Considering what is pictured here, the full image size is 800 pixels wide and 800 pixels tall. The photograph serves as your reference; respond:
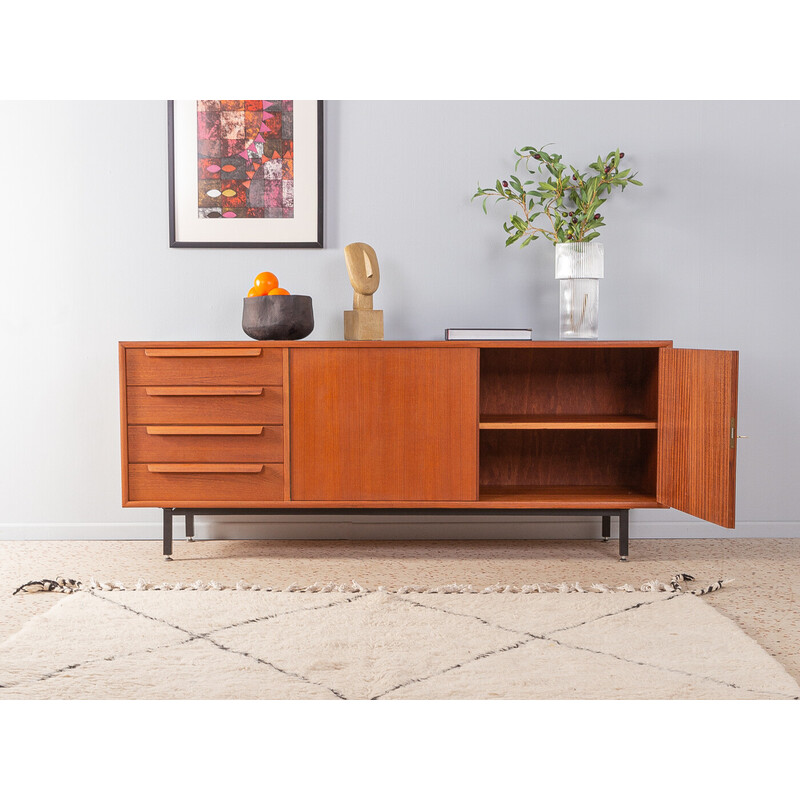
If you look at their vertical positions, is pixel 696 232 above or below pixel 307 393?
above

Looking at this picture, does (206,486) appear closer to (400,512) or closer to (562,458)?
(400,512)

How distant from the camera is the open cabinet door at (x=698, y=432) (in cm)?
209

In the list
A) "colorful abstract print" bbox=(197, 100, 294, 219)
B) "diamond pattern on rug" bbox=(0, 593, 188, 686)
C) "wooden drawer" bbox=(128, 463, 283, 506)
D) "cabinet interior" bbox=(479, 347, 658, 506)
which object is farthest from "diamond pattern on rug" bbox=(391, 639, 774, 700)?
"colorful abstract print" bbox=(197, 100, 294, 219)

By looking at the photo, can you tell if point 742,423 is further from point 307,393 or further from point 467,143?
point 307,393

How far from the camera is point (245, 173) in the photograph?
2.79 meters

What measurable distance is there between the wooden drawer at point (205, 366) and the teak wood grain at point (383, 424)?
0.09 meters

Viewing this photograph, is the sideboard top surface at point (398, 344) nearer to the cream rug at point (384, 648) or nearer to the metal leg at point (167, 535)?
the metal leg at point (167, 535)

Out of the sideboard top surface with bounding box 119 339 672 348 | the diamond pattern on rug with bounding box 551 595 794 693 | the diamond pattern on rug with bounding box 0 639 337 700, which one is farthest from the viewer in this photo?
the sideboard top surface with bounding box 119 339 672 348

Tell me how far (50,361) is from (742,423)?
2.64 meters

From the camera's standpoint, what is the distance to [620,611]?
6.50 feet

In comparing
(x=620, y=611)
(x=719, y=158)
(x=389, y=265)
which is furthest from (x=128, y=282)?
(x=719, y=158)

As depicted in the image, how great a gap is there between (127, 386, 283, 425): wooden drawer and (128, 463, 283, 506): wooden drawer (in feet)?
0.53

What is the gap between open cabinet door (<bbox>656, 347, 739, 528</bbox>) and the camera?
6.86ft

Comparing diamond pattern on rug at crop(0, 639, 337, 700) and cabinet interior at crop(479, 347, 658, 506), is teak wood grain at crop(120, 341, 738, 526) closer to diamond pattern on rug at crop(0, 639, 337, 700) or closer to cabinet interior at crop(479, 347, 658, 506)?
cabinet interior at crop(479, 347, 658, 506)
